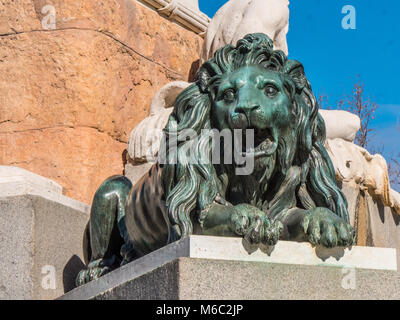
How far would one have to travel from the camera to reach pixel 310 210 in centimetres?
462

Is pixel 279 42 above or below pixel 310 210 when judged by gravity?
above

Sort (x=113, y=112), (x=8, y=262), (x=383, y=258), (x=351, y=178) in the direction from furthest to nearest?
(x=113, y=112), (x=351, y=178), (x=8, y=262), (x=383, y=258)

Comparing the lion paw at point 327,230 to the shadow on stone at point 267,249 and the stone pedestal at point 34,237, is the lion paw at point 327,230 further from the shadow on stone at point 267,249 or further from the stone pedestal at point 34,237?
the stone pedestal at point 34,237

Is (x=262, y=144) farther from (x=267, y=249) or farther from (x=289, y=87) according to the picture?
(x=267, y=249)

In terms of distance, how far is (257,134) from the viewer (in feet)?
15.0

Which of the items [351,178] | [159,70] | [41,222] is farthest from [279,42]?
[41,222]

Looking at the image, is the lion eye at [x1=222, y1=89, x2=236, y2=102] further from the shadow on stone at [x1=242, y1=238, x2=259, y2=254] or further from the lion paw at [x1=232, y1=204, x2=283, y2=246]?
the shadow on stone at [x1=242, y1=238, x2=259, y2=254]

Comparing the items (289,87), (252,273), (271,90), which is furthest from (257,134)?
(252,273)

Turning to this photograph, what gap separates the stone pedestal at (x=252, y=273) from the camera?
13.3 feet

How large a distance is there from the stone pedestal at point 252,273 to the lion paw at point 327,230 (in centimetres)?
4

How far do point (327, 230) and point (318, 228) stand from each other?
2.0 inches

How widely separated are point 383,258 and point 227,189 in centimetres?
79

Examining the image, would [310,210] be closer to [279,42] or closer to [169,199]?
[169,199]

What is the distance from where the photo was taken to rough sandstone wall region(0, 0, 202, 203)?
7055 mm
